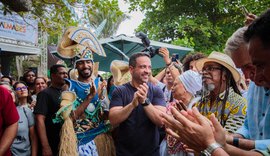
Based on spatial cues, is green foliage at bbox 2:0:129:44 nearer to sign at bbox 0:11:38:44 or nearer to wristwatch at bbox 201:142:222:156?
sign at bbox 0:11:38:44

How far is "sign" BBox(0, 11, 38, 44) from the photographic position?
11.6 metres

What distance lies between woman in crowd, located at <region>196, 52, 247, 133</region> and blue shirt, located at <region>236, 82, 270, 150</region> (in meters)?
0.55

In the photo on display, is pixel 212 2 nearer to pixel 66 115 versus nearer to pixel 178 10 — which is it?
pixel 178 10

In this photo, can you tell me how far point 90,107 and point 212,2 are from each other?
8.05m

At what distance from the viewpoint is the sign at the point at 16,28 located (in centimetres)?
1165

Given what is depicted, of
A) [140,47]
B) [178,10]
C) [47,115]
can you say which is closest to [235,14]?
[178,10]

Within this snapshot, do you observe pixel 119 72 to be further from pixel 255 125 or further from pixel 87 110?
pixel 255 125

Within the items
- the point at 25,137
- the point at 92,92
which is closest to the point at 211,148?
the point at 92,92

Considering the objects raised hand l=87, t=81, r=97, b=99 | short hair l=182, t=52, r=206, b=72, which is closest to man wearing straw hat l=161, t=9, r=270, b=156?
raised hand l=87, t=81, r=97, b=99

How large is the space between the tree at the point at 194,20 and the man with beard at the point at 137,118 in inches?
240

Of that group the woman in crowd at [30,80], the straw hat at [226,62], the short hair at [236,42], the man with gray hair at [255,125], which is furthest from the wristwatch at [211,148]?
the woman in crowd at [30,80]

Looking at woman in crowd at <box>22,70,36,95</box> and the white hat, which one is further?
woman in crowd at <box>22,70,36,95</box>

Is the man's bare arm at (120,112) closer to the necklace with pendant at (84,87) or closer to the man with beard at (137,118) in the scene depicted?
the man with beard at (137,118)

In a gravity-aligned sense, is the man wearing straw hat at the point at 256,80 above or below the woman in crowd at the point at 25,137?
above
